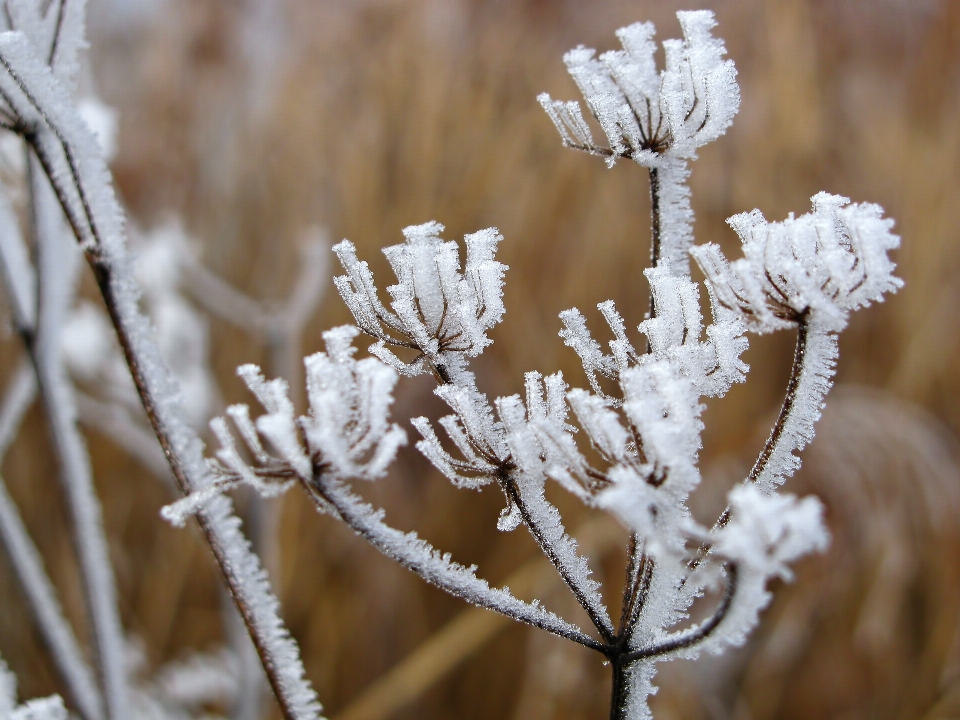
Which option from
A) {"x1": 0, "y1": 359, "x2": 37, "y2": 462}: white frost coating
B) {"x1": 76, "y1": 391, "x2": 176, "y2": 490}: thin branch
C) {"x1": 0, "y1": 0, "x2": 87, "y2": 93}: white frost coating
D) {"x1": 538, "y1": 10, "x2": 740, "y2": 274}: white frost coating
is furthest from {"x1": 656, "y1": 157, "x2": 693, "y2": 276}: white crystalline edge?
{"x1": 76, "y1": 391, "x2": 176, "y2": 490}: thin branch

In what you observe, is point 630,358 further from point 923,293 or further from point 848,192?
point 848,192

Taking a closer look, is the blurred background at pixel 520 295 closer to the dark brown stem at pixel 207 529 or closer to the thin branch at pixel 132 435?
the thin branch at pixel 132 435

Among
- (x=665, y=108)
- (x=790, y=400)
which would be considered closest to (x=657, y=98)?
(x=665, y=108)

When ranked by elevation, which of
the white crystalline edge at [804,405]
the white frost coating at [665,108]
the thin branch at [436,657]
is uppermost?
the white frost coating at [665,108]

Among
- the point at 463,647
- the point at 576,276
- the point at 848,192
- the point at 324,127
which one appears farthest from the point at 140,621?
the point at 848,192

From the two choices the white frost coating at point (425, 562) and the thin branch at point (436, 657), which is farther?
the thin branch at point (436, 657)

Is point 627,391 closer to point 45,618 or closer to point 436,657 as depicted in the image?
point 45,618

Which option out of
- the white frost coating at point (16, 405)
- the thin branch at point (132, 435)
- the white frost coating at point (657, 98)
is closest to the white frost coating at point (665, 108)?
the white frost coating at point (657, 98)
